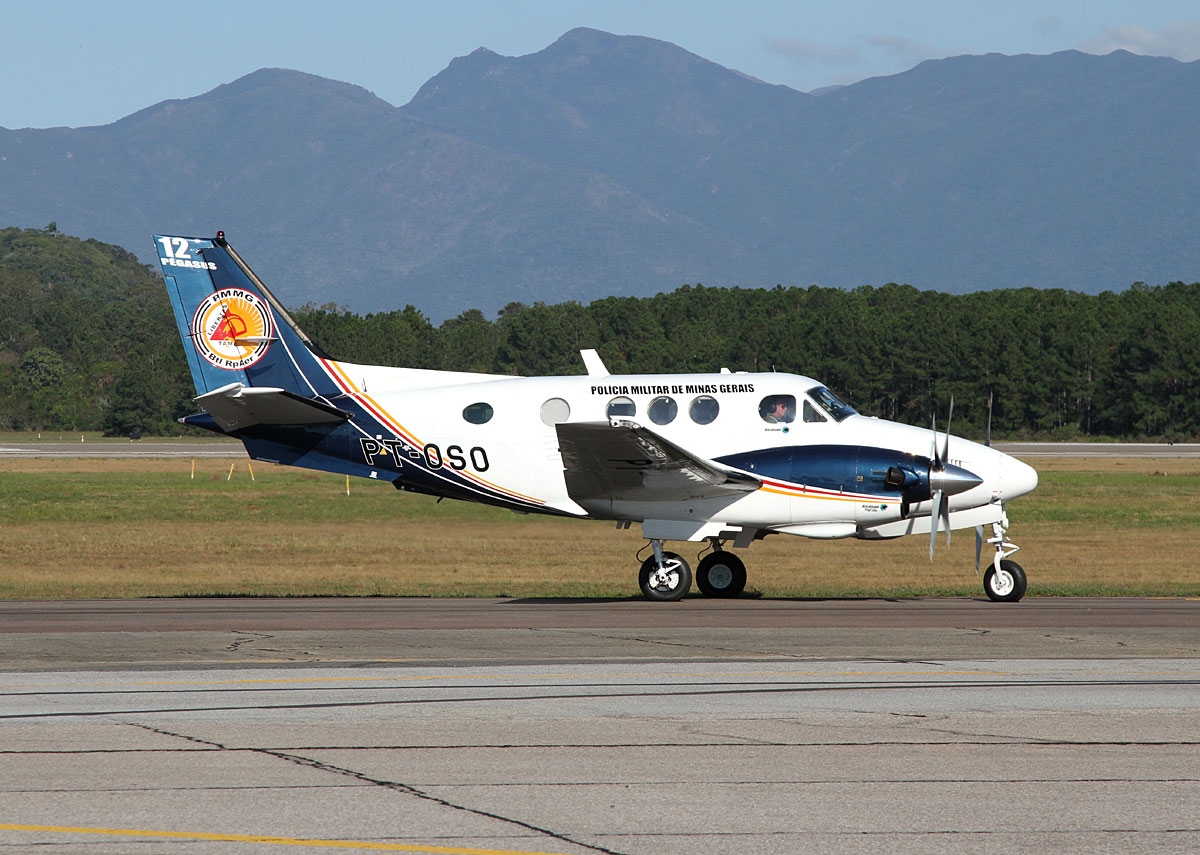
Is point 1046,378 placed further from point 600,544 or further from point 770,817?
point 770,817

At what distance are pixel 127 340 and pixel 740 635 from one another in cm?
14205

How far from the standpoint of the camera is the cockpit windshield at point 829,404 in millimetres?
21469

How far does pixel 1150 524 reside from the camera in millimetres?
39781

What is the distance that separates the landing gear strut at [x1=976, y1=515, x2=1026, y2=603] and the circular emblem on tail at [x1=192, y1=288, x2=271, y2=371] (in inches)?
460

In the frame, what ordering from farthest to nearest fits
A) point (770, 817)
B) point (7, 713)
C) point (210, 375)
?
point (210, 375) → point (7, 713) → point (770, 817)

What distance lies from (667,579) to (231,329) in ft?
26.3

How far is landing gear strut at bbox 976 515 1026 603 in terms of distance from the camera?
68.4ft

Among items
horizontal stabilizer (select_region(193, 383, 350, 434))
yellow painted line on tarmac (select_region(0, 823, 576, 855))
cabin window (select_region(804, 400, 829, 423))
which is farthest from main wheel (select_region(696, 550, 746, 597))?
yellow painted line on tarmac (select_region(0, 823, 576, 855))

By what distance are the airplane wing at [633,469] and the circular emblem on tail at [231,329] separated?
18.3ft

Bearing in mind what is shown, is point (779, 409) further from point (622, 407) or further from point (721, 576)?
point (721, 576)

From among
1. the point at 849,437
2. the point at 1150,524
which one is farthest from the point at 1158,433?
the point at 849,437

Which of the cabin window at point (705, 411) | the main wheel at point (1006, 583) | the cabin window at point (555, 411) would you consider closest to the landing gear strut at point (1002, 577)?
the main wheel at point (1006, 583)

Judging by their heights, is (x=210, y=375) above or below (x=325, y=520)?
above

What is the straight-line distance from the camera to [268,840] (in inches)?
293
